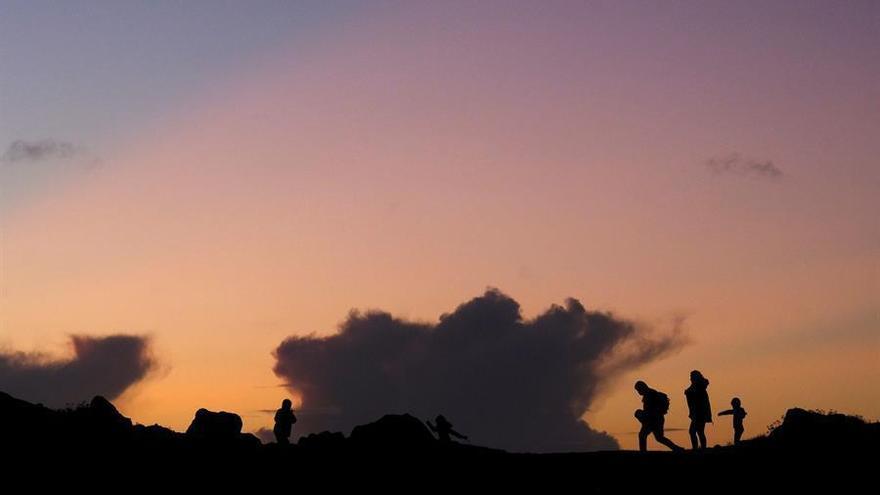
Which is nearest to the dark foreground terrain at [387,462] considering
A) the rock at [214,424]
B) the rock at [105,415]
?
the rock at [105,415]

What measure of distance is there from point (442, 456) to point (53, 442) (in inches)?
488

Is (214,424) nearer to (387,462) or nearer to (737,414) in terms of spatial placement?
(387,462)

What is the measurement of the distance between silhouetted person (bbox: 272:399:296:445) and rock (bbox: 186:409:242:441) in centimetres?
141

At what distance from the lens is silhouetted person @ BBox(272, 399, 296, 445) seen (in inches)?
1508

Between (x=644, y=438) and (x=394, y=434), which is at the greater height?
(x=394, y=434)

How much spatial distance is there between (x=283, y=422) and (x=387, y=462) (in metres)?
6.61

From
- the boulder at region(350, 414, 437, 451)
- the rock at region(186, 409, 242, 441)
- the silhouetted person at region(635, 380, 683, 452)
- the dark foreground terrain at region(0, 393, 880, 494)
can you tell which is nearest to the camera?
the dark foreground terrain at region(0, 393, 880, 494)

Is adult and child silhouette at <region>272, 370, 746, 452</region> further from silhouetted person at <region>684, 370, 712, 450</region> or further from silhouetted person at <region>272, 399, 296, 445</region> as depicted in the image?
silhouetted person at <region>272, 399, 296, 445</region>

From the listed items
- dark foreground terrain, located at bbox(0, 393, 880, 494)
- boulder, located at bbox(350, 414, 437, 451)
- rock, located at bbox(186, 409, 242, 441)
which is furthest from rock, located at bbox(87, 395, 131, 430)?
boulder, located at bbox(350, 414, 437, 451)

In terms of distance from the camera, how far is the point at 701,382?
110 ft

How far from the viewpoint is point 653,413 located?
106ft

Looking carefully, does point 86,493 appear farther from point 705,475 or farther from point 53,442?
point 705,475

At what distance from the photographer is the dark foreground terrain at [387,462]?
93.7 ft

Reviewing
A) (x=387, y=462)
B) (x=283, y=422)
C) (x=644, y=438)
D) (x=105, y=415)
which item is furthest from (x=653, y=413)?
(x=105, y=415)
